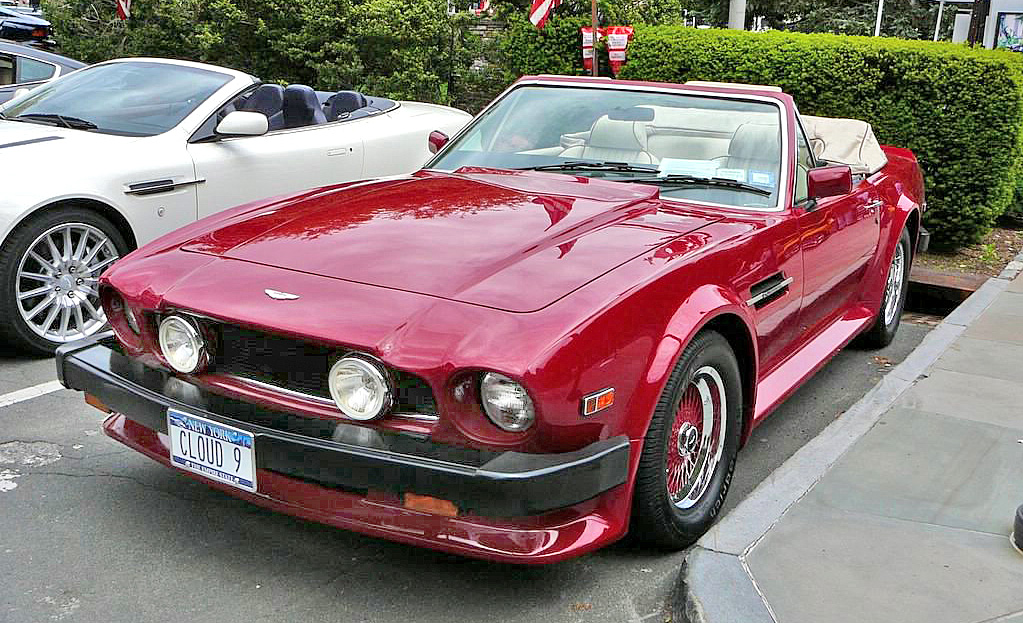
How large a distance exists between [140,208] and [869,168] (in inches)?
157

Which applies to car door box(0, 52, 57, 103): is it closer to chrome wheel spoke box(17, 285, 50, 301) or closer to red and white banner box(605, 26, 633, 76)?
chrome wheel spoke box(17, 285, 50, 301)

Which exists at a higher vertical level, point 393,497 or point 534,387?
point 534,387

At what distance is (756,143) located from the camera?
434 centimetres

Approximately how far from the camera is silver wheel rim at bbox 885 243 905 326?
5.91 metres

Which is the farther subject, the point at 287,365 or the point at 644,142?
the point at 644,142

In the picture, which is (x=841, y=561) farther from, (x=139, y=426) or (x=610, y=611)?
(x=139, y=426)

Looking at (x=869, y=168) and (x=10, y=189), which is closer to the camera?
(x=10, y=189)

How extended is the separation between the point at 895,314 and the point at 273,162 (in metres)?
3.83

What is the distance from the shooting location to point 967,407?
477cm

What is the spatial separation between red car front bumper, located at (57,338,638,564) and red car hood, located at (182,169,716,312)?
1.53 feet

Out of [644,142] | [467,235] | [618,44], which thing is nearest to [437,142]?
[644,142]

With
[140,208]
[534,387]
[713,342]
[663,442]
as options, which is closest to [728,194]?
[713,342]

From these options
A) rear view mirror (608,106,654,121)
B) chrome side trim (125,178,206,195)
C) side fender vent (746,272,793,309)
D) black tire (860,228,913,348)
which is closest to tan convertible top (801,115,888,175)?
black tire (860,228,913,348)

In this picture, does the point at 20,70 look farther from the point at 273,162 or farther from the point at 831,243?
the point at 831,243
